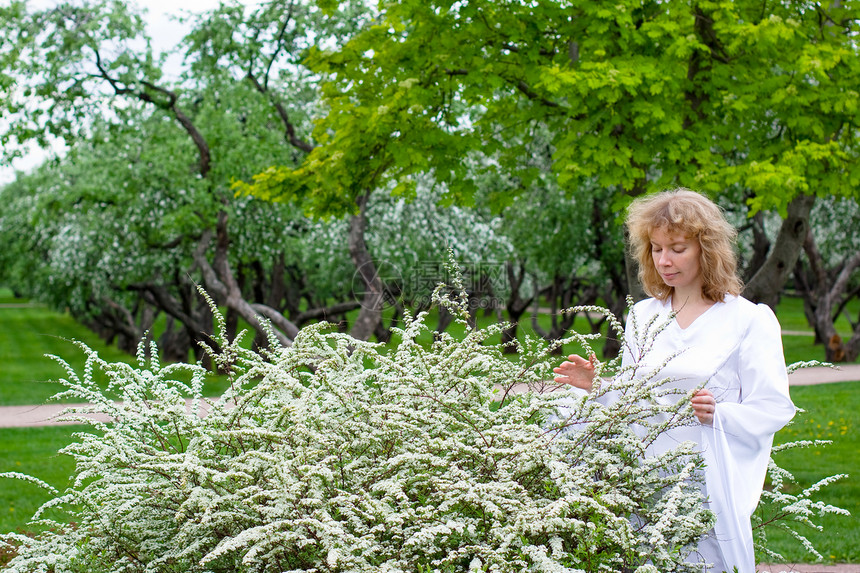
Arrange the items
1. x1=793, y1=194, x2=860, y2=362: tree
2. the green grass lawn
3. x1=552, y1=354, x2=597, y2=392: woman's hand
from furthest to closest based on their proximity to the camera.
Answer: x1=793, y1=194, x2=860, y2=362: tree
the green grass lawn
x1=552, y1=354, x2=597, y2=392: woman's hand

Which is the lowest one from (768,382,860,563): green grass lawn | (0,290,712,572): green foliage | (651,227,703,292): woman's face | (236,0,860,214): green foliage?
(768,382,860,563): green grass lawn

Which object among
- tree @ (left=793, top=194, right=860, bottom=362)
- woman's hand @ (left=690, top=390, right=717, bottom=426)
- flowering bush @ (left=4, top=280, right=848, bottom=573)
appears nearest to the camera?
flowering bush @ (left=4, top=280, right=848, bottom=573)

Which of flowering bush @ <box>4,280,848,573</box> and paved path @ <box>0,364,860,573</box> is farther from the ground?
flowering bush @ <box>4,280,848,573</box>

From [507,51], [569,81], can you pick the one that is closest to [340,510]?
[569,81]

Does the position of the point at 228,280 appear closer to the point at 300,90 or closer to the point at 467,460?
the point at 300,90

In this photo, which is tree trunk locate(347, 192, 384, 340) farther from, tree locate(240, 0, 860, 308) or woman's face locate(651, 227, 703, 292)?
woman's face locate(651, 227, 703, 292)

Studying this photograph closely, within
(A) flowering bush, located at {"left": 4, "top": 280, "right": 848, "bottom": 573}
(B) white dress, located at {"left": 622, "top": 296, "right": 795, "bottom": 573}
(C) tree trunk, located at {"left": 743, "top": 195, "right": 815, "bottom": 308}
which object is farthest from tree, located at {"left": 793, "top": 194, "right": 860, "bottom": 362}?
(A) flowering bush, located at {"left": 4, "top": 280, "right": 848, "bottom": 573}

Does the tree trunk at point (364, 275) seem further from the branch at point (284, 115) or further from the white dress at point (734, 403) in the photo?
the white dress at point (734, 403)

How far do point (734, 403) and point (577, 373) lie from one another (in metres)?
0.67

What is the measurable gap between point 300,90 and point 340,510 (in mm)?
15433

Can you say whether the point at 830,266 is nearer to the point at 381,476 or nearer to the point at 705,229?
the point at 705,229

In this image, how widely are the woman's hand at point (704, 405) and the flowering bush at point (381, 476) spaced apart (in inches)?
1.6

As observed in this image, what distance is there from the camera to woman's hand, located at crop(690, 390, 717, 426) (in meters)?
2.97

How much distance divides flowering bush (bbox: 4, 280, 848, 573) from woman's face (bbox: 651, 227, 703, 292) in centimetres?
29
